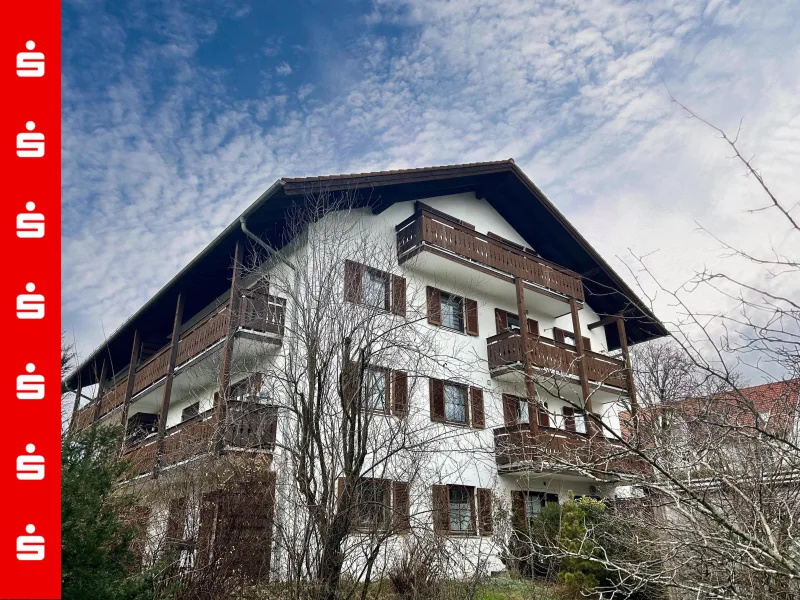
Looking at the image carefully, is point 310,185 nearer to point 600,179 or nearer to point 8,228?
point 600,179

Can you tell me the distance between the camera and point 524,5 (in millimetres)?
6820

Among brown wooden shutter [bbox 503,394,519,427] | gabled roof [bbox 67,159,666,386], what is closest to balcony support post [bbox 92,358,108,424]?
gabled roof [bbox 67,159,666,386]

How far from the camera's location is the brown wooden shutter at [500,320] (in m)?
20.1

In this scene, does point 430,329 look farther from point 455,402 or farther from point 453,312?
point 453,312

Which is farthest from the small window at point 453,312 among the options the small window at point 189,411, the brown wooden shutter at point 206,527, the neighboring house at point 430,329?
the brown wooden shutter at point 206,527

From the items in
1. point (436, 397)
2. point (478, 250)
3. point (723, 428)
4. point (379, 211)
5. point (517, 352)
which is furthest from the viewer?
point (478, 250)

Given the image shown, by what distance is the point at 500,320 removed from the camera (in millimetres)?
20234

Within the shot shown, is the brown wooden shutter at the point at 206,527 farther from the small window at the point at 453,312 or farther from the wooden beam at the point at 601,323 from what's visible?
the wooden beam at the point at 601,323

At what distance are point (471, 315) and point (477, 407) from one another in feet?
9.73

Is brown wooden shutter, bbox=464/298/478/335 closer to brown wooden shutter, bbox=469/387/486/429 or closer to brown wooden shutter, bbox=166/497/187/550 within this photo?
brown wooden shutter, bbox=469/387/486/429

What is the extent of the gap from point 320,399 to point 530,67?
5.44m

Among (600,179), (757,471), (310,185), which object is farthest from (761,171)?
(310,185)

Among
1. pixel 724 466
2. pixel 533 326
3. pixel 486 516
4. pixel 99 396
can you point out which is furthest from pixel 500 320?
pixel 724 466

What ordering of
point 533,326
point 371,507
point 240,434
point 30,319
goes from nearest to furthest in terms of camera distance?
point 30,319 → point 371,507 → point 240,434 → point 533,326
